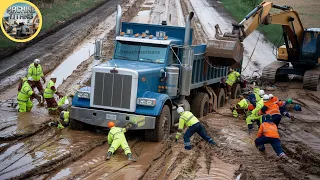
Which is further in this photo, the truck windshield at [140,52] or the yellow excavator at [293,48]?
the yellow excavator at [293,48]

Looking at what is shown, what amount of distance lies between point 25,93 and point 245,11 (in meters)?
31.1

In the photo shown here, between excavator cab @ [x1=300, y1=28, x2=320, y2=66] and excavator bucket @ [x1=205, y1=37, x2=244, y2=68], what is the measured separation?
7.61 metres

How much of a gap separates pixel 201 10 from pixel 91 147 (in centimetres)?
3096

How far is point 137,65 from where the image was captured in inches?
568

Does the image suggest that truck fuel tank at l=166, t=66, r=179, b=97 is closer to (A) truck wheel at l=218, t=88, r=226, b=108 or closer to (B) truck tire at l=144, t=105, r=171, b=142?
(B) truck tire at l=144, t=105, r=171, b=142

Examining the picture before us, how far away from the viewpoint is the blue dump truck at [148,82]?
13352 mm

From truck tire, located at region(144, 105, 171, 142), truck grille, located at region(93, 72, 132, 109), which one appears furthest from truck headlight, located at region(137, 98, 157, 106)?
truck tire, located at region(144, 105, 171, 142)

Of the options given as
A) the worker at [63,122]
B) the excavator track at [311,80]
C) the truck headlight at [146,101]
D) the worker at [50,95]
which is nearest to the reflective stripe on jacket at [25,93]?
the worker at [50,95]

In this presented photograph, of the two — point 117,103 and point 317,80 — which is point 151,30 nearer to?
point 117,103

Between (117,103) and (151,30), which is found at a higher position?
(151,30)

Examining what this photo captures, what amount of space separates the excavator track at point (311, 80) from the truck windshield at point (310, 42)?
1.11 meters

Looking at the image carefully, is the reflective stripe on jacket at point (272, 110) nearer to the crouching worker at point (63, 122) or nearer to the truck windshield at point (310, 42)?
the crouching worker at point (63, 122)

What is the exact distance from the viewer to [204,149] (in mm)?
13562

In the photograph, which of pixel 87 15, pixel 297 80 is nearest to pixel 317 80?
pixel 297 80
